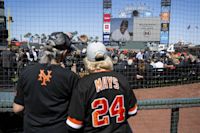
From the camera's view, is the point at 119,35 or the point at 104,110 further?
the point at 119,35

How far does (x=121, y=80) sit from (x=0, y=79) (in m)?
4.96

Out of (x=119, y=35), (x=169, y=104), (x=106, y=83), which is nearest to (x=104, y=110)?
(x=106, y=83)

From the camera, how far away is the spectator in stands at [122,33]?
158 ft

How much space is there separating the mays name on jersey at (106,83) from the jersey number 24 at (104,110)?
0.26 feet

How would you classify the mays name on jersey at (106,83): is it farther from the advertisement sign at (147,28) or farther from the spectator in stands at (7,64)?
the advertisement sign at (147,28)

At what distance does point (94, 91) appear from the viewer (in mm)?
1783

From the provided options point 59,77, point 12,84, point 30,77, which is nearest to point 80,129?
point 59,77

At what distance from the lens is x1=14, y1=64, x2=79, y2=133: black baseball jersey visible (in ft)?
6.10

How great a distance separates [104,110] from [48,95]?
42cm

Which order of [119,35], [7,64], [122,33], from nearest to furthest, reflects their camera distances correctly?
[7,64] → [119,35] → [122,33]

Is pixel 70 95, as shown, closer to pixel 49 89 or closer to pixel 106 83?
pixel 49 89

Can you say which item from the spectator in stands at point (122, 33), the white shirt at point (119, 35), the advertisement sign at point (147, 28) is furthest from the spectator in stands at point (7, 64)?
the advertisement sign at point (147, 28)

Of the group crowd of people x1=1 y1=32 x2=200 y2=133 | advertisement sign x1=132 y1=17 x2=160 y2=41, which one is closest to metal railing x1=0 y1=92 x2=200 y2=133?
crowd of people x1=1 y1=32 x2=200 y2=133

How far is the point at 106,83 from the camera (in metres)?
1.82
